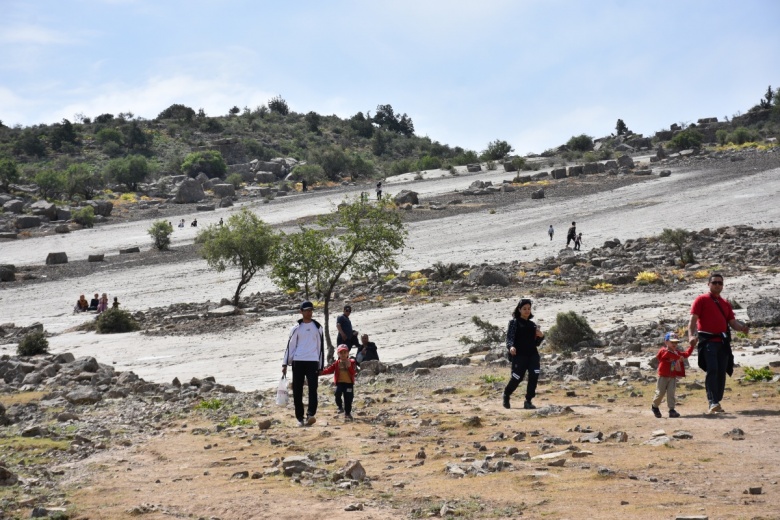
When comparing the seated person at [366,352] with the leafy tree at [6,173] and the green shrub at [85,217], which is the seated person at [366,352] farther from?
the leafy tree at [6,173]

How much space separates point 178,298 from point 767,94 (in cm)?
9785

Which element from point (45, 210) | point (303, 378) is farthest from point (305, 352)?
point (45, 210)

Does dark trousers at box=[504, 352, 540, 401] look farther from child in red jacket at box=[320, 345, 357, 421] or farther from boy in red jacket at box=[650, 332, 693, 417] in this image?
child in red jacket at box=[320, 345, 357, 421]

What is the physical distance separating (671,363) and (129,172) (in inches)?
3275

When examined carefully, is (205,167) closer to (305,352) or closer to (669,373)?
(305,352)

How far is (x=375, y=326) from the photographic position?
25.2 m

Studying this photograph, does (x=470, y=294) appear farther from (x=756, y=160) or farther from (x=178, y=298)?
(x=756, y=160)

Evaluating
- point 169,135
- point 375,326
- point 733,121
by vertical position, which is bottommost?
point 375,326

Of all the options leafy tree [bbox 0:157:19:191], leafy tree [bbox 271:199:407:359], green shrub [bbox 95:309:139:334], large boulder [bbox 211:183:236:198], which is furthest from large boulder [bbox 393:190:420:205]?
leafy tree [bbox 0:157:19:191]

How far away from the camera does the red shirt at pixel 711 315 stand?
397 inches

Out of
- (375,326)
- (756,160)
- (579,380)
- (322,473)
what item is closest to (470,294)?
(375,326)

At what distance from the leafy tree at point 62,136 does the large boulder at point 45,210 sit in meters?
46.8

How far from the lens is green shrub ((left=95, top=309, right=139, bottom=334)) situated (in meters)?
29.5

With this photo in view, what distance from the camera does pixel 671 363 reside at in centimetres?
1025
